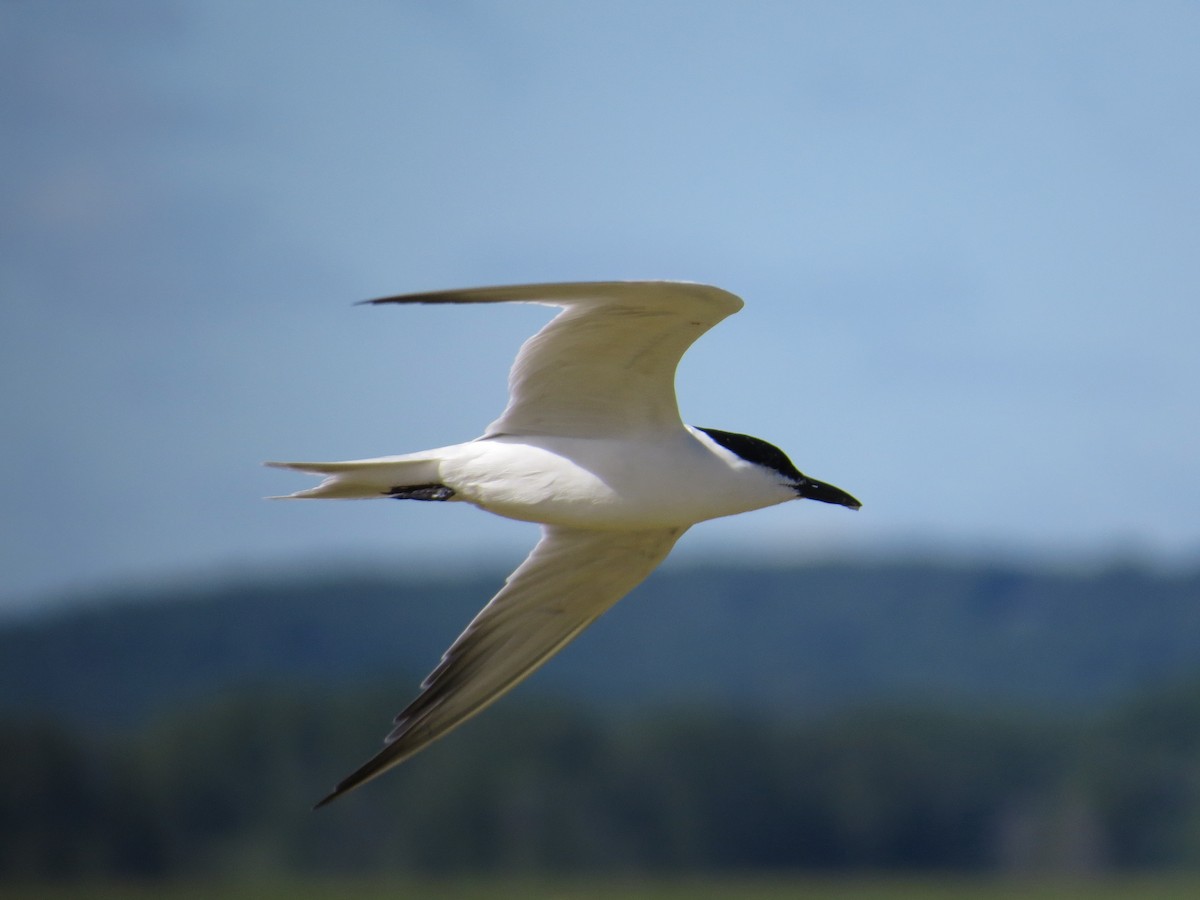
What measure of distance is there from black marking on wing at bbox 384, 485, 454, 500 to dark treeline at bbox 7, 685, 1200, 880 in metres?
62.7

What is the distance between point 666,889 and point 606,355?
58.1m

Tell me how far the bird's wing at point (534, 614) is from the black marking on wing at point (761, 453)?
0.65 m

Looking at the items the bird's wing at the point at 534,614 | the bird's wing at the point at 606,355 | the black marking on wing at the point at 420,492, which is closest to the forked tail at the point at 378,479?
the black marking on wing at the point at 420,492

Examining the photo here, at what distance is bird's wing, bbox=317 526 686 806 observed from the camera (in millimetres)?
9867

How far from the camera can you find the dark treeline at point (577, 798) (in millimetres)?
72062

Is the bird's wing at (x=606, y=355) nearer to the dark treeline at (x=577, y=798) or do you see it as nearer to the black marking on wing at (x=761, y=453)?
the black marking on wing at (x=761, y=453)

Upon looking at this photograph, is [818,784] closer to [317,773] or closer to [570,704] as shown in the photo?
[570,704]

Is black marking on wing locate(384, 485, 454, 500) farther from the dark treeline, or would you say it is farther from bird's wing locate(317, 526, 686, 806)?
the dark treeline

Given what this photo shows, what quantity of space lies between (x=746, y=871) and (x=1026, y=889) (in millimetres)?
12030

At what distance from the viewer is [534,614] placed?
10086 mm

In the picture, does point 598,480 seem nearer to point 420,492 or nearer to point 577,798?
point 420,492

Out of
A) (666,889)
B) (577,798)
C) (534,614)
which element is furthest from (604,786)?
(534,614)

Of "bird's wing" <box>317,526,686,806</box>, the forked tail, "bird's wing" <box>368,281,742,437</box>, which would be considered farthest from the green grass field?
"bird's wing" <box>368,281,742,437</box>

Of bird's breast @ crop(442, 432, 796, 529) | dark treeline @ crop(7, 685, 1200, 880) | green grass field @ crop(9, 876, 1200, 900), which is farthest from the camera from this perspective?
dark treeline @ crop(7, 685, 1200, 880)
